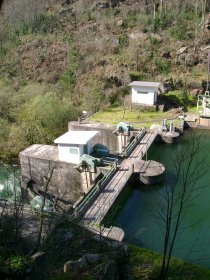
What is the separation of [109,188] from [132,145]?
18.6ft

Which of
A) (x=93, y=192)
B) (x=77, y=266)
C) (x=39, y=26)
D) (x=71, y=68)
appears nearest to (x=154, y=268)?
(x=77, y=266)

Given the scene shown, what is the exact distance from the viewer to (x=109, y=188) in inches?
623

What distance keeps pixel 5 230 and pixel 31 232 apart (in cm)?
325

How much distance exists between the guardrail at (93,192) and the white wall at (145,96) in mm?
12274

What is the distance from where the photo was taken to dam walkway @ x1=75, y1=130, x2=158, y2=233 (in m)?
13.4

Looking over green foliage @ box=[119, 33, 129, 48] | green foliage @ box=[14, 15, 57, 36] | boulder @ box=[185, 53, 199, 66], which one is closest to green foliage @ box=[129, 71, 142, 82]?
boulder @ box=[185, 53, 199, 66]

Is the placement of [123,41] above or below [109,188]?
above

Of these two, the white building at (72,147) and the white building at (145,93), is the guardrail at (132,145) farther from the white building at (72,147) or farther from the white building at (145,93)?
the white building at (145,93)

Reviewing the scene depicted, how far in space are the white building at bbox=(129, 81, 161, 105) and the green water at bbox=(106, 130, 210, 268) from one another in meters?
10.1

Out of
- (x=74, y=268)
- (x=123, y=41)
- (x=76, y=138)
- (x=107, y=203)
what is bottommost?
(x=107, y=203)

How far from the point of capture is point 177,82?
104 ft

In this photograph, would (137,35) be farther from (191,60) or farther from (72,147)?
(72,147)

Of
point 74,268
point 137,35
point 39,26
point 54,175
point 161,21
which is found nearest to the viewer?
point 74,268

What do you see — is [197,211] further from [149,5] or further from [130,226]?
[149,5]
